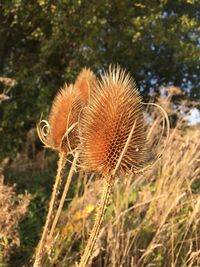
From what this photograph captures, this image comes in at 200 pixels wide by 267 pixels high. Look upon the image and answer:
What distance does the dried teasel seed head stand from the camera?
2.47m

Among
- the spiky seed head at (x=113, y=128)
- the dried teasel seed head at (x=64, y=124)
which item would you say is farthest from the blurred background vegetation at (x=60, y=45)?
the spiky seed head at (x=113, y=128)

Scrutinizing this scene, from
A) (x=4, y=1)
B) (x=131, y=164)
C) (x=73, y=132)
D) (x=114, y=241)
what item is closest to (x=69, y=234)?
(x=114, y=241)

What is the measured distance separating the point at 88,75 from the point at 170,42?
551 centimetres

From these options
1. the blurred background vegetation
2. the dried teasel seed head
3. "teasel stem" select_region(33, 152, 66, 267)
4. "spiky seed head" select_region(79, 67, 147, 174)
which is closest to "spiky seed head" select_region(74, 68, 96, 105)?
the dried teasel seed head

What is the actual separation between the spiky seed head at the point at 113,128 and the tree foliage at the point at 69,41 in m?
5.00

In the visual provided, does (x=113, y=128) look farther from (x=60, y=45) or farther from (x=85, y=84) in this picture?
(x=60, y=45)

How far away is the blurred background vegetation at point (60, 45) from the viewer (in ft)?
24.5

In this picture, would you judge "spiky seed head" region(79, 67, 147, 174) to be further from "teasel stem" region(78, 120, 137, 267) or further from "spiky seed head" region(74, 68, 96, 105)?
"spiky seed head" region(74, 68, 96, 105)

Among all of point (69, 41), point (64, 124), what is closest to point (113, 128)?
point (64, 124)

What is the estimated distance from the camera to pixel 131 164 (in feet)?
6.89

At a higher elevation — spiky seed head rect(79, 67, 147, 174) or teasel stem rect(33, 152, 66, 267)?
spiky seed head rect(79, 67, 147, 174)

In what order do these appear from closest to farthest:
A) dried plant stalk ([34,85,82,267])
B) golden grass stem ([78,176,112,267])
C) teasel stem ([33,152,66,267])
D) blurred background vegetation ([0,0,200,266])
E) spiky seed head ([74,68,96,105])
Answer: golden grass stem ([78,176,112,267]) < teasel stem ([33,152,66,267]) < dried plant stalk ([34,85,82,267]) < spiky seed head ([74,68,96,105]) < blurred background vegetation ([0,0,200,266])

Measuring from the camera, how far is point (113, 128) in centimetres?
208

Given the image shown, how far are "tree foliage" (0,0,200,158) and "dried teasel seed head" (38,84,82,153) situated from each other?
14.8 ft
